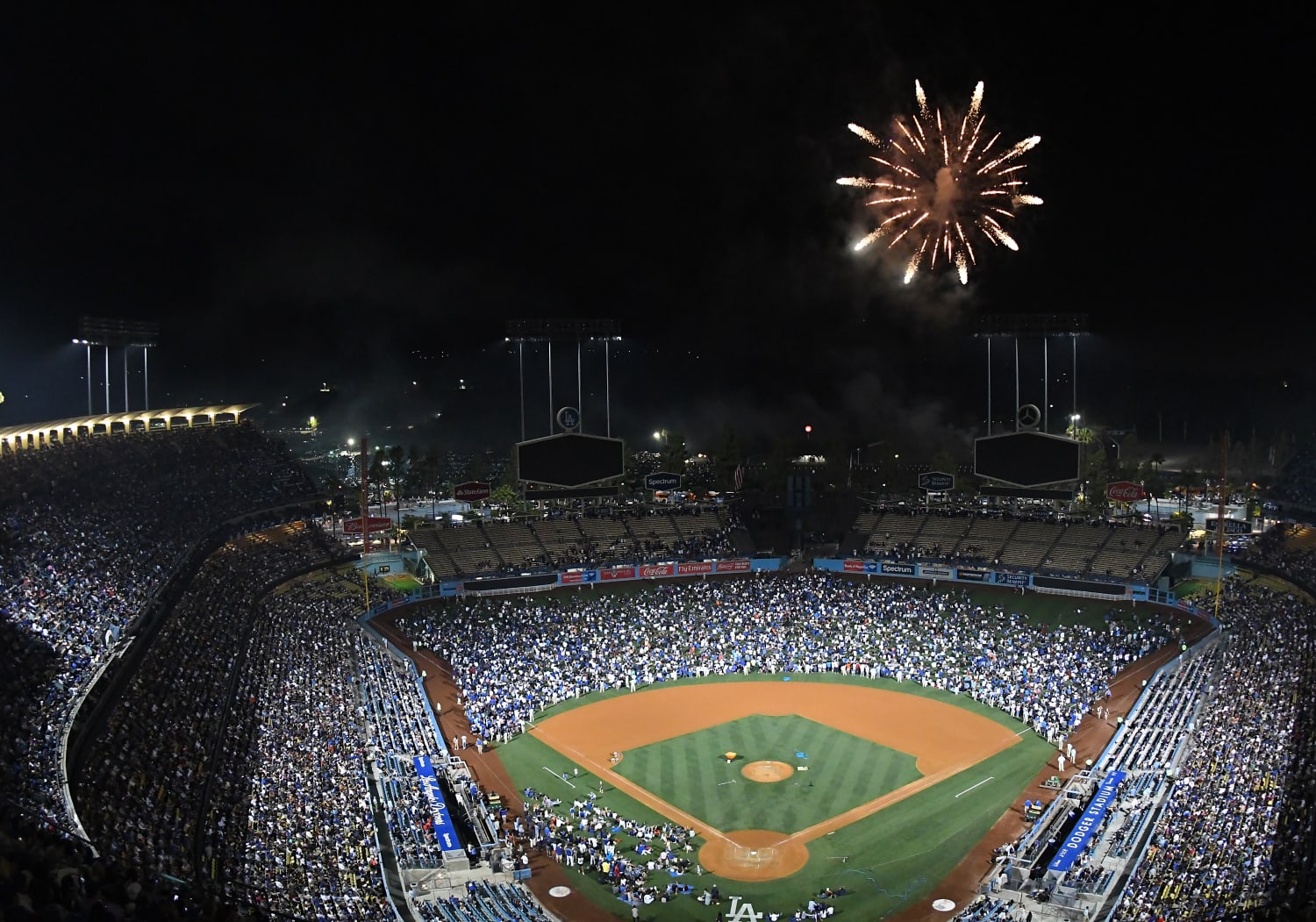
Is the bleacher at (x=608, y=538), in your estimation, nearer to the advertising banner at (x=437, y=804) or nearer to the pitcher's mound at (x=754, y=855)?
the advertising banner at (x=437, y=804)

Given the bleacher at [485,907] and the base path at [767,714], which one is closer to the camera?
the bleacher at [485,907]

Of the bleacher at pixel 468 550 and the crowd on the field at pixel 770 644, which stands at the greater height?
the bleacher at pixel 468 550

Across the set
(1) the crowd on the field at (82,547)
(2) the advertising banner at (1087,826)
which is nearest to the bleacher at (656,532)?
(1) the crowd on the field at (82,547)

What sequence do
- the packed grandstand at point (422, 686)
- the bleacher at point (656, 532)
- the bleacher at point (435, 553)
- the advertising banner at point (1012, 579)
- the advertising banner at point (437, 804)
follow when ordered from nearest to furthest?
1. the packed grandstand at point (422, 686)
2. the advertising banner at point (437, 804)
3. the advertising banner at point (1012, 579)
4. the bleacher at point (435, 553)
5. the bleacher at point (656, 532)

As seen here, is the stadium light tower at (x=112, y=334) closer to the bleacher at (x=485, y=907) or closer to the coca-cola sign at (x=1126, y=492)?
the bleacher at (x=485, y=907)

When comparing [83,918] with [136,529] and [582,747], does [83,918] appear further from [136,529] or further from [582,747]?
[136,529]

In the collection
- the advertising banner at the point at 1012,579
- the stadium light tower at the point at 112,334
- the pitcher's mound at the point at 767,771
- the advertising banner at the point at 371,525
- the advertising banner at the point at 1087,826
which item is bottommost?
the pitcher's mound at the point at 767,771

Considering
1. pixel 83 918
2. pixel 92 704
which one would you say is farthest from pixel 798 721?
pixel 83 918

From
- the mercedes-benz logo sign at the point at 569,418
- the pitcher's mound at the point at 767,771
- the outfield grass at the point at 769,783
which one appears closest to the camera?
the outfield grass at the point at 769,783
